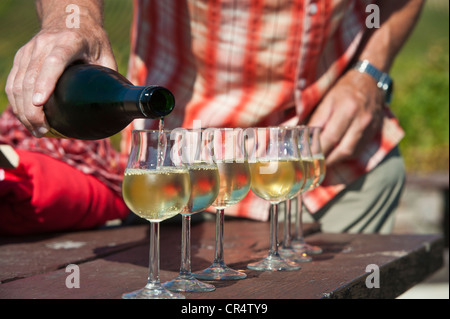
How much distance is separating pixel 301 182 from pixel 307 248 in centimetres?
33

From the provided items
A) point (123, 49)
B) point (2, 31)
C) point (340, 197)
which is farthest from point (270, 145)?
point (123, 49)

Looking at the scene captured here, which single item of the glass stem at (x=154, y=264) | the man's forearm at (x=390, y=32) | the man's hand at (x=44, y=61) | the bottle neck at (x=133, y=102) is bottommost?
the glass stem at (x=154, y=264)

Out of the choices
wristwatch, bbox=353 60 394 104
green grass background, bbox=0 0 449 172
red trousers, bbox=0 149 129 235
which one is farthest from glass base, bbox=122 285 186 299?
green grass background, bbox=0 0 449 172

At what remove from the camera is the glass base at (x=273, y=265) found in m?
1.58

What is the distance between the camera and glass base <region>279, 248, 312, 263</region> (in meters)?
1.74

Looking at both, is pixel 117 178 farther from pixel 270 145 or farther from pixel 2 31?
pixel 2 31

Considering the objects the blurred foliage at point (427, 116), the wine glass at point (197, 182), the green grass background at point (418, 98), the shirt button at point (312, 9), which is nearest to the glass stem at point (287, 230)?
the wine glass at point (197, 182)

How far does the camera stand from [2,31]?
6.52m

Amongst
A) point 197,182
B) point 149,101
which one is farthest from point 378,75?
point 149,101

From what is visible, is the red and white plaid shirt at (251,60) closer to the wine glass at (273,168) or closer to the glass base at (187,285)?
the wine glass at (273,168)

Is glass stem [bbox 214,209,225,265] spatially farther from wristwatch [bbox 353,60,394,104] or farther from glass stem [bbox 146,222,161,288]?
wristwatch [bbox 353,60,394,104]

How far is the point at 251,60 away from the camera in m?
2.45

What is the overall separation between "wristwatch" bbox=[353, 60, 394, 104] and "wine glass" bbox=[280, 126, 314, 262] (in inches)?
32.4

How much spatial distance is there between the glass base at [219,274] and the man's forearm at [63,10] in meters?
0.64
